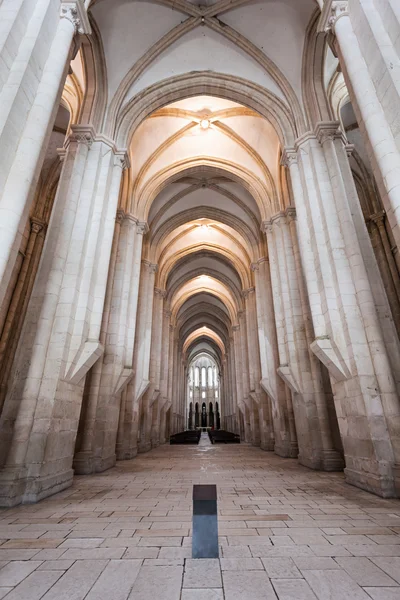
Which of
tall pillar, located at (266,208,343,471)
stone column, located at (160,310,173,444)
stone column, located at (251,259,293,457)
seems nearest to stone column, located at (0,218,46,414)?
tall pillar, located at (266,208,343,471)

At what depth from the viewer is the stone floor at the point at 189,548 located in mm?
2445

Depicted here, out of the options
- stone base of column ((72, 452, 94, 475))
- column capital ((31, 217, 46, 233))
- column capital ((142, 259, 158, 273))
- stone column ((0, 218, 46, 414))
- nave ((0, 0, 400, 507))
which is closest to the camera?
nave ((0, 0, 400, 507))

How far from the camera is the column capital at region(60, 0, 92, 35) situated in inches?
231

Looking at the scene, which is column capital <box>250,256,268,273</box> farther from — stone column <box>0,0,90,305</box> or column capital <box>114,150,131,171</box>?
stone column <box>0,0,90,305</box>

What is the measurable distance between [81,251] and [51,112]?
110 inches

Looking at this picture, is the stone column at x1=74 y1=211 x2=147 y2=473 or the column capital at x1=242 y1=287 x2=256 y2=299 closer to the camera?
the stone column at x1=74 y1=211 x2=147 y2=473

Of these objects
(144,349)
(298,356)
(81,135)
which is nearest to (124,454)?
(144,349)

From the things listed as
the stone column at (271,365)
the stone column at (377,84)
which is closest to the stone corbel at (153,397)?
the stone column at (271,365)

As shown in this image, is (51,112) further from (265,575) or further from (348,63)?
(265,575)

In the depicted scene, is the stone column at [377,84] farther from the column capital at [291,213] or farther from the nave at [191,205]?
the column capital at [291,213]

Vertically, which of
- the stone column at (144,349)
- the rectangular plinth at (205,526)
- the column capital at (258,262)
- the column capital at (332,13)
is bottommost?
the rectangular plinth at (205,526)

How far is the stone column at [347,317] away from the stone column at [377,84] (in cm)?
234

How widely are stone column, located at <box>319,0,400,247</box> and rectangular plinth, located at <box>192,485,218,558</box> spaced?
386 cm

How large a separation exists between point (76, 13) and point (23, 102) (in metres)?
2.70
